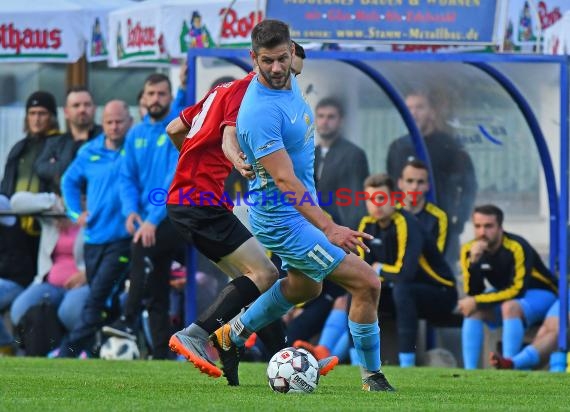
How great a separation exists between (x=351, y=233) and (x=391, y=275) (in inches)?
201

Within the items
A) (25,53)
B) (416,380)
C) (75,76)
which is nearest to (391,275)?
(416,380)

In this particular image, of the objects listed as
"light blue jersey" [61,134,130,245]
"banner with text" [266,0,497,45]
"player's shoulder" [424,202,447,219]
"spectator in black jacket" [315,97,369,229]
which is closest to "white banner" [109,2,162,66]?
"light blue jersey" [61,134,130,245]

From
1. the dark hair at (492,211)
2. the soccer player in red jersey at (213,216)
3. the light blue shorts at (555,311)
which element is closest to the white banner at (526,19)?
the dark hair at (492,211)

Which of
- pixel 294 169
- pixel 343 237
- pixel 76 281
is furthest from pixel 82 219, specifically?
pixel 343 237

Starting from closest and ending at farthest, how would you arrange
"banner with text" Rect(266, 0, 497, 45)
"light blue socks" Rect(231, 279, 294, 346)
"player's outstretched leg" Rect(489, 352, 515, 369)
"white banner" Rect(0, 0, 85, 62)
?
"light blue socks" Rect(231, 279, 294, 346) → "player's outstretched leg" Rect(489, 352, 515, 369) → "banner with text" Rect(266, 0, 497, 45) → "white banner" Rect(0, 0, 85, 62)

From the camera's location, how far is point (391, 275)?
13227 mm

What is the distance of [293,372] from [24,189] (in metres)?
6.67

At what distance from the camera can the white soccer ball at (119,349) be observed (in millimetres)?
13320

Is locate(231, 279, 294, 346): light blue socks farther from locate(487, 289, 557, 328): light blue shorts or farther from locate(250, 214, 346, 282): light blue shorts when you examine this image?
locate(487, 289, 557, 328): light blue shorts

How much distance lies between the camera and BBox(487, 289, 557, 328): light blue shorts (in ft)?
43.0

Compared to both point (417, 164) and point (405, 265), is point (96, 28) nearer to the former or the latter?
point (417, 164)

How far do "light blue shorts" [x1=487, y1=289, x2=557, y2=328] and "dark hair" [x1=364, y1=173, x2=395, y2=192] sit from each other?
4.55 feet

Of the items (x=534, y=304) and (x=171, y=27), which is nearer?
(x=534, y=304)

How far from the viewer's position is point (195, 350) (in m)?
8.93
